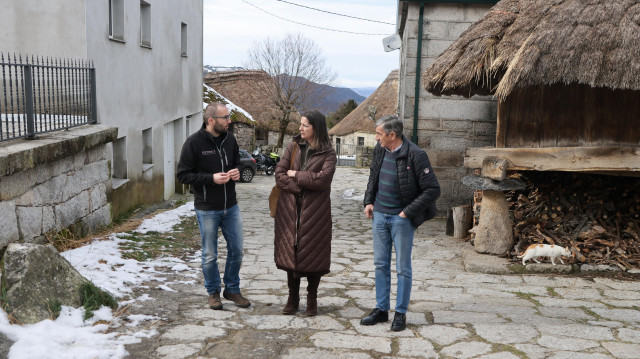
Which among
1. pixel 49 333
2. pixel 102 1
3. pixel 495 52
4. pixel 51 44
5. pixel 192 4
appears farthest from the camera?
pixel 192 4

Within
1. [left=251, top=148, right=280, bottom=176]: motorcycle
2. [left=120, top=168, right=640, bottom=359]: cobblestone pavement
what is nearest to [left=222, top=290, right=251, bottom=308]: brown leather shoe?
[left=120, top=168, right=640, bottom=359]: cobblestone pavement

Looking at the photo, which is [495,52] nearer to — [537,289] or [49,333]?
[537,289]

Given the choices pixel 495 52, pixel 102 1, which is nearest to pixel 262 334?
pixel 495 52

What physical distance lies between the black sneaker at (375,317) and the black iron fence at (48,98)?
3.64m

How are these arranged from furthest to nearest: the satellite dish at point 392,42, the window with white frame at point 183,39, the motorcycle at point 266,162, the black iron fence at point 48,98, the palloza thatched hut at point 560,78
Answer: the motorcycle at point 266,162 < the window with white frame at point 183,39 < the satellite dish at point 392,42 < the palloza thatched hut at point 560,78 < the black iron fence at point 48,98

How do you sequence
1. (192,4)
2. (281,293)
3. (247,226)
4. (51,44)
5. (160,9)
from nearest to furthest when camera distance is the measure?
(281,293) < (51,44) < (247,226) < (160,9) < (192,4)

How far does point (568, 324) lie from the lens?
16.0 ft

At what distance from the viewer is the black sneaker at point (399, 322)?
15.2 ft

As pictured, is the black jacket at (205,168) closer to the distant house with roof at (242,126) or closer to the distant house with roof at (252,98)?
the distant house with roof at (242,126)

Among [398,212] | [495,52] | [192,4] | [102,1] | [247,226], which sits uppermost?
[192,4]

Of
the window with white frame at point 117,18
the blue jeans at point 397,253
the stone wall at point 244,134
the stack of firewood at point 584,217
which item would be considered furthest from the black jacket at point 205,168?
the stone wall at point 244,134

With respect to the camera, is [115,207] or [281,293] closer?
[281,293]

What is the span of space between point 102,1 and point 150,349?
652 centimetres

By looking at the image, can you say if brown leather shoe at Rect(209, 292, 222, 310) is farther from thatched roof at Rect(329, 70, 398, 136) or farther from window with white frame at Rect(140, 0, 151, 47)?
thatched roof at Rect(329, 70, 398, 136)
